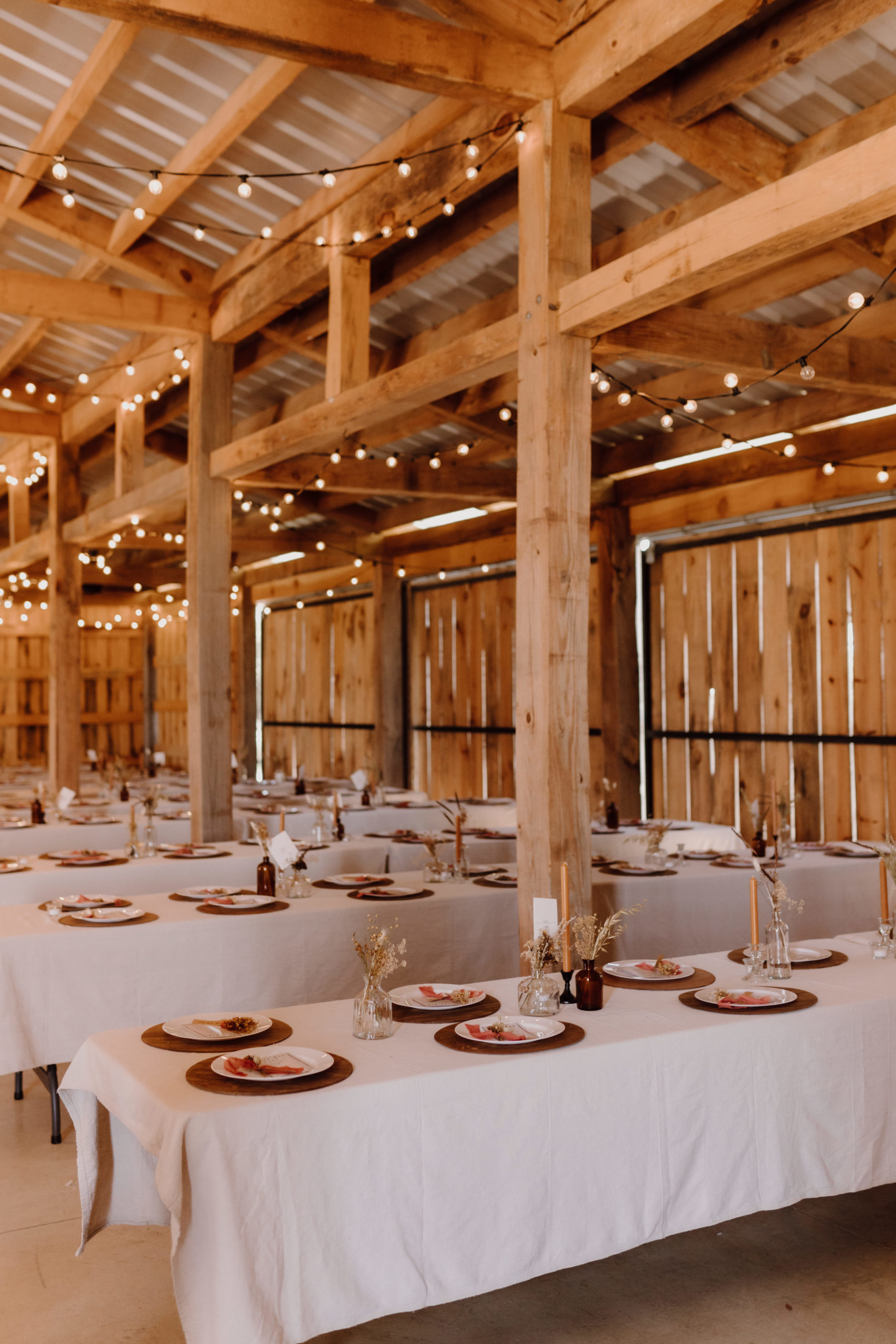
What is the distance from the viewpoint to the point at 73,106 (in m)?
5.21

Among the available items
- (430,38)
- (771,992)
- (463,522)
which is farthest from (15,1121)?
(463,522)

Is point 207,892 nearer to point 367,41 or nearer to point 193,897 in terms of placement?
point 193,897

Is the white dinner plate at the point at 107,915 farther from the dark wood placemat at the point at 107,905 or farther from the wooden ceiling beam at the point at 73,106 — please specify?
the wooden ceiling beam at the point at 73,106

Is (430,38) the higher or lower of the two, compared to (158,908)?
higher

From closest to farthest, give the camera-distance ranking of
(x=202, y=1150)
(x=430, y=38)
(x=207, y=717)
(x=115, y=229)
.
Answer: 1. (x=202, y=1150)
2. (x=430, y=38)
3. (x=115, y=229)
4. (x=207, y=717)

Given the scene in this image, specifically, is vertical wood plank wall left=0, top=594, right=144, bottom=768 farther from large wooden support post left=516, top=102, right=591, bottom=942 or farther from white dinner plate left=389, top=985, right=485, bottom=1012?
white dinner plate left=389, top=985, right=485, bottom=1012

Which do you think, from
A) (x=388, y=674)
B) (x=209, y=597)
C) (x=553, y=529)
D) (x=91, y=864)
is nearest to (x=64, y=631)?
(x=388, y=674)

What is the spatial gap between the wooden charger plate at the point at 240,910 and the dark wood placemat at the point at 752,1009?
5.93 ft

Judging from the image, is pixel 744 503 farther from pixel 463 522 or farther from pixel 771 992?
pixel 771 992

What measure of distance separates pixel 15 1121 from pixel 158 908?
90 centimetres

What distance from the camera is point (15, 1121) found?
4.33 meters

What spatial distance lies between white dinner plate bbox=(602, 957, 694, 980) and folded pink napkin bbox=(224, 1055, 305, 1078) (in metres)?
1.13

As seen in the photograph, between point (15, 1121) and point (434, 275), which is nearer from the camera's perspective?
point (15, 1121)

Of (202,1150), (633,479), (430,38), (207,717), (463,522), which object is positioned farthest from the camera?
(463,522)
